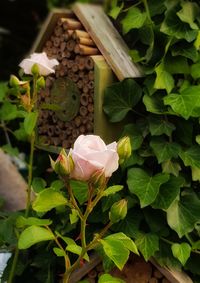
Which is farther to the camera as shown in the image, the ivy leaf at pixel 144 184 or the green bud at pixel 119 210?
the ivy leaf at pixel 144 184

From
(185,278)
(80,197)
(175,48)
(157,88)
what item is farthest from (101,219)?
(175,48)

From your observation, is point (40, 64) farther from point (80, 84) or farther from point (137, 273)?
point (137, 273)

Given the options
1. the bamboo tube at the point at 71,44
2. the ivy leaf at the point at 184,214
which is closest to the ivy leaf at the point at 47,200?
the ivy leaf at the point at 184,214

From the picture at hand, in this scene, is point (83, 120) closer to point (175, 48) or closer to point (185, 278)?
point (175, 48)

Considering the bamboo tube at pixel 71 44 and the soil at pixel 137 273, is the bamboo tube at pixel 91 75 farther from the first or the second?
the soil at pixel 137 273

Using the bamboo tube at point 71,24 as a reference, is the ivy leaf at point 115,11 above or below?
above

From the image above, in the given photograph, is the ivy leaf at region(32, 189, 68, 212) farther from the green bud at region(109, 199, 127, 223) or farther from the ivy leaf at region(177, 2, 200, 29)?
the ivy leaf at region(177, 2, 200, 29)
